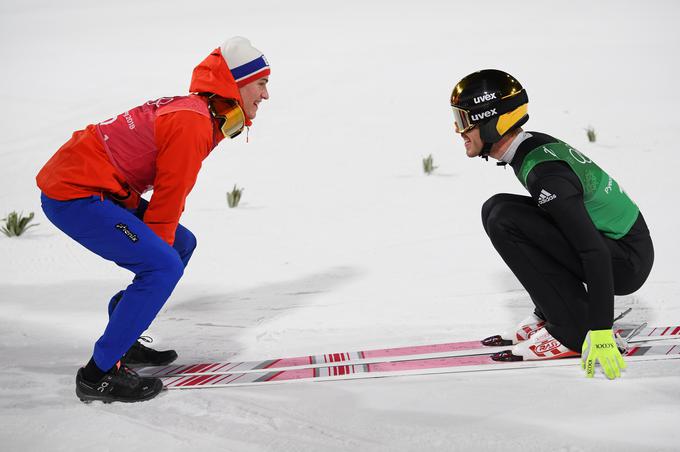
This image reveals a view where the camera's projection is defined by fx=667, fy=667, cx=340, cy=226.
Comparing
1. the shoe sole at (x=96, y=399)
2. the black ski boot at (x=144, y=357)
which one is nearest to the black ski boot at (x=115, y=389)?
the shoe sole at (x=96, y=399)

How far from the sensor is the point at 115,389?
2.73 m

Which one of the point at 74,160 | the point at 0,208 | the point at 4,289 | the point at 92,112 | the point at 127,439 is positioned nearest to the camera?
the point at 127,439

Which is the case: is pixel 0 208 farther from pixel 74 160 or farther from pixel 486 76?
pixel 486 76

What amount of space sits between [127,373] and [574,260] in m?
1.95

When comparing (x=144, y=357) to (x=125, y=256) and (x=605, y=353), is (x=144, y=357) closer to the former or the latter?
(x=125, y=256)

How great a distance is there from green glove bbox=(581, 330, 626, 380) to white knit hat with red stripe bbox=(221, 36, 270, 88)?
5.85 feet

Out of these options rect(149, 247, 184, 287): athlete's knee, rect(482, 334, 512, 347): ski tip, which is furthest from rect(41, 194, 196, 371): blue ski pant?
rect(482, 334, 512, 347): ski tip

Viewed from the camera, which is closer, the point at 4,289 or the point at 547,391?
the point at 547,391

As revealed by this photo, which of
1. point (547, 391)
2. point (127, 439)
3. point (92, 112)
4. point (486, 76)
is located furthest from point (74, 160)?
point (92, 112)

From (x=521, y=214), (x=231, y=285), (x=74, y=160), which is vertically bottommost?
(x=231, y=285)

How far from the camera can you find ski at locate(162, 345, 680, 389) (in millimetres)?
2904

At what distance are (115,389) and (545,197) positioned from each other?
1.91m

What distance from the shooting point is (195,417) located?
2.56 metres

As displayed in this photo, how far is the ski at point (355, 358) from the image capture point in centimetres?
313
